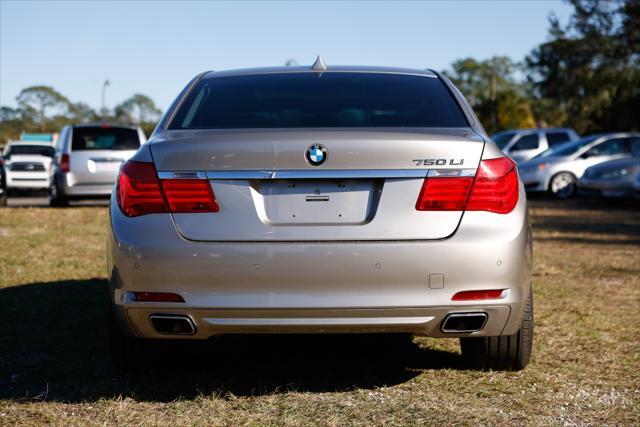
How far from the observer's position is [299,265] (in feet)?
12.8

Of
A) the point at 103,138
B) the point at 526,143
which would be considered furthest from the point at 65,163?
the point at 526,143

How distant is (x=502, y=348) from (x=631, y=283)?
3.89 meters

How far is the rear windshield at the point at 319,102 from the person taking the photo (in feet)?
14.7

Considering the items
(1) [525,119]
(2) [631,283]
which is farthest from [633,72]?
(2) [631,283]

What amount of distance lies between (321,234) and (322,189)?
192mm

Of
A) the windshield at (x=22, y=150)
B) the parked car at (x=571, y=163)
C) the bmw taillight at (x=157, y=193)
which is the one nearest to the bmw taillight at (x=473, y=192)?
the bmw taillight at (x=157, y=193)

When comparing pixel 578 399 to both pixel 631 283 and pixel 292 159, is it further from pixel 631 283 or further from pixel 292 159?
pixel 631 283

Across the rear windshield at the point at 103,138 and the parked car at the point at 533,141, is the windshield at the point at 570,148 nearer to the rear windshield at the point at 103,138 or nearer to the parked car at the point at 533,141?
the parked car at the point at 533,141

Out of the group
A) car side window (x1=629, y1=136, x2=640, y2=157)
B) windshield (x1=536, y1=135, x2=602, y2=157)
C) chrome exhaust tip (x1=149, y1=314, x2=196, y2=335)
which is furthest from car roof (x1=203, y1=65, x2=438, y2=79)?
windshield (x1=536, y1=135, x2=602, y2=157)

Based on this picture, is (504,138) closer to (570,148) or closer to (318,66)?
(570,148)

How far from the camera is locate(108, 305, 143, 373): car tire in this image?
15.0 feet

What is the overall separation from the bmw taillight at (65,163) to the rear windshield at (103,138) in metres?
0.26

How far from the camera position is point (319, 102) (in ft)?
15.5

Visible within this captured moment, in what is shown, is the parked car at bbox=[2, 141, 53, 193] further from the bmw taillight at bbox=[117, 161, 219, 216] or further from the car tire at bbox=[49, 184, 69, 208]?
the bmw taillight at bbox=[117, 161, 219, 216]
